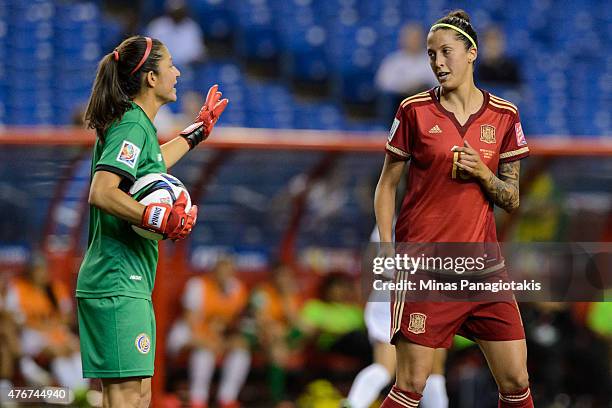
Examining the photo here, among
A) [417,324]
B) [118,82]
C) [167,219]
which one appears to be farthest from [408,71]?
[167,219]

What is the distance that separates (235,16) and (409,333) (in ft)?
27.4

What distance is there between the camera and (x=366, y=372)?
6.47 metres

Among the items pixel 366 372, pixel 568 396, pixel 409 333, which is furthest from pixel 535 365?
pixel 409 333

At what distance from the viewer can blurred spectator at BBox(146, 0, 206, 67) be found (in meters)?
11.3

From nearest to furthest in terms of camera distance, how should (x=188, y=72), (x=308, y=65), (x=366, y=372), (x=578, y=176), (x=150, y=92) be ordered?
1. (x=150, y=92)
2. (x=366, y=372)
3. (x=578, y=176)
4. (x=188, y=72)
5. (x=308, y=65)

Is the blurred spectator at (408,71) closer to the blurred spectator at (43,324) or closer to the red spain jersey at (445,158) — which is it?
the blurred spectator at (43,324)

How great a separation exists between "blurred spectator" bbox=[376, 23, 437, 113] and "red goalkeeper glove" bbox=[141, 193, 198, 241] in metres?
6.49

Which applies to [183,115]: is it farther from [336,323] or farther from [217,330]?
[336,323]

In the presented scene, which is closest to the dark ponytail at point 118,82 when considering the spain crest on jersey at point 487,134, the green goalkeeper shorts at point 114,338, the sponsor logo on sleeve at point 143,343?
the green goalkeeper shorts at point 114,338

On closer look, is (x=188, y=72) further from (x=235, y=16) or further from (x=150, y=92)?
(x=150, y=92)

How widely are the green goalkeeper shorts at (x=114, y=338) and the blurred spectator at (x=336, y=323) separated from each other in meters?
3.12

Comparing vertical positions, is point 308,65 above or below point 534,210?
above

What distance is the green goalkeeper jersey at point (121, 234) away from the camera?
4160mm

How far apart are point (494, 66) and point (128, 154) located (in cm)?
735
